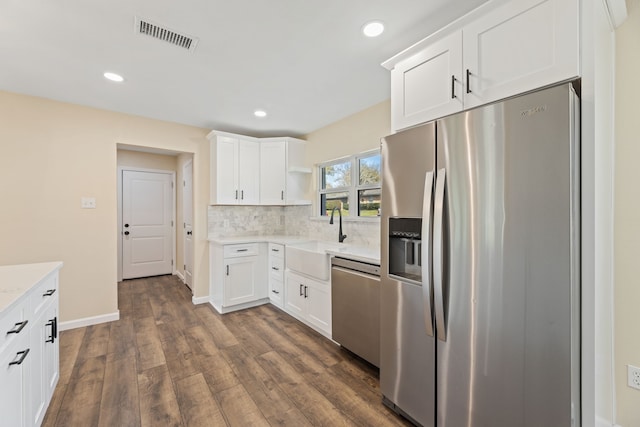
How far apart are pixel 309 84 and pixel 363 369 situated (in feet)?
8.55

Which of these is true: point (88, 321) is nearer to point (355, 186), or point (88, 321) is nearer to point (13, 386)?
point (13, 386)

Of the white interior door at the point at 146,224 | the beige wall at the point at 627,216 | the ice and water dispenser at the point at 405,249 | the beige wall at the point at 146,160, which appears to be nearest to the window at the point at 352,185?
the ice and water dispenser at the point at 405,249

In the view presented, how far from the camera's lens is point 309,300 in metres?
2.96

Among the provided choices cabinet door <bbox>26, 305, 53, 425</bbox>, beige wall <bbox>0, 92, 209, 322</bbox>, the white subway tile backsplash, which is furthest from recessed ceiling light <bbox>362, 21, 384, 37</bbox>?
beige wall <bbox>0, 92, 209, 322</bbox>

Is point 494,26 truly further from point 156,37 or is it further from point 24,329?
point 24,329

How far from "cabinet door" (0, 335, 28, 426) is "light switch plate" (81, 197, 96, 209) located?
2.25m

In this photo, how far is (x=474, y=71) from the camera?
4.79 feet

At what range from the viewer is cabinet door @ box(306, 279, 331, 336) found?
106 inches

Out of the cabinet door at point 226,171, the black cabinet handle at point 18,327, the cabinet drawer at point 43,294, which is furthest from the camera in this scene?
the cabinet door at point 226,171

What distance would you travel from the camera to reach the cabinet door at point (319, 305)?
8.84 ft

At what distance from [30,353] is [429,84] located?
2712 millimetres

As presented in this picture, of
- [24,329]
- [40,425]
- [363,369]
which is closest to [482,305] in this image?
[363,369]

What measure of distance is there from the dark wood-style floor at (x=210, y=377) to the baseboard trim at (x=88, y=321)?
8cm

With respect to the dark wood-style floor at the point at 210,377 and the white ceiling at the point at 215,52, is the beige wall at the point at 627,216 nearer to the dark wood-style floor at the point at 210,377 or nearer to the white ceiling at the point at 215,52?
the white ceiling at the point at 215,52
